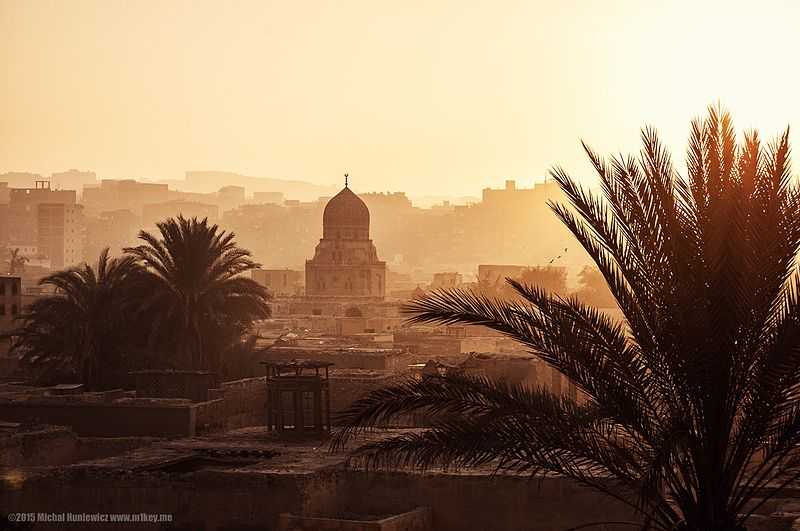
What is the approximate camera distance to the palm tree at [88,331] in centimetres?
2555

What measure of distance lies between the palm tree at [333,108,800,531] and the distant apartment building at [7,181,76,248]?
148 metres

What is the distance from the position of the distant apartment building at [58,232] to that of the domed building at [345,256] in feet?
249

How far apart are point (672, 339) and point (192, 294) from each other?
17.8m

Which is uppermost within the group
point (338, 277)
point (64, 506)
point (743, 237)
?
point (338, 277)

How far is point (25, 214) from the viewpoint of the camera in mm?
163500

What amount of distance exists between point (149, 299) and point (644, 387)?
56.3 feet

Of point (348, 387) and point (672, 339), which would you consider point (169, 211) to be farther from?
point (672, 339)

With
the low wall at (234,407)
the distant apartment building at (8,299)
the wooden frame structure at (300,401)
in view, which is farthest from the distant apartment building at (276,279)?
the wooden frame structure at (300,401)

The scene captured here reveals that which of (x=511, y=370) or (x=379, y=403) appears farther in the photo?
(x=511, y=370)

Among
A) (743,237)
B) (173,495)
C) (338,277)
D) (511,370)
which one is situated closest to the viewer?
(743,237)

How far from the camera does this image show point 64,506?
14672mm

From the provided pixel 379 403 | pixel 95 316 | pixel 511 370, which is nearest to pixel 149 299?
pixel 95 316

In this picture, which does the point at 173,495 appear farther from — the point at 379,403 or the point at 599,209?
the point at 599,209

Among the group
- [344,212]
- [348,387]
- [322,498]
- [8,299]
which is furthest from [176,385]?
[344,212]
